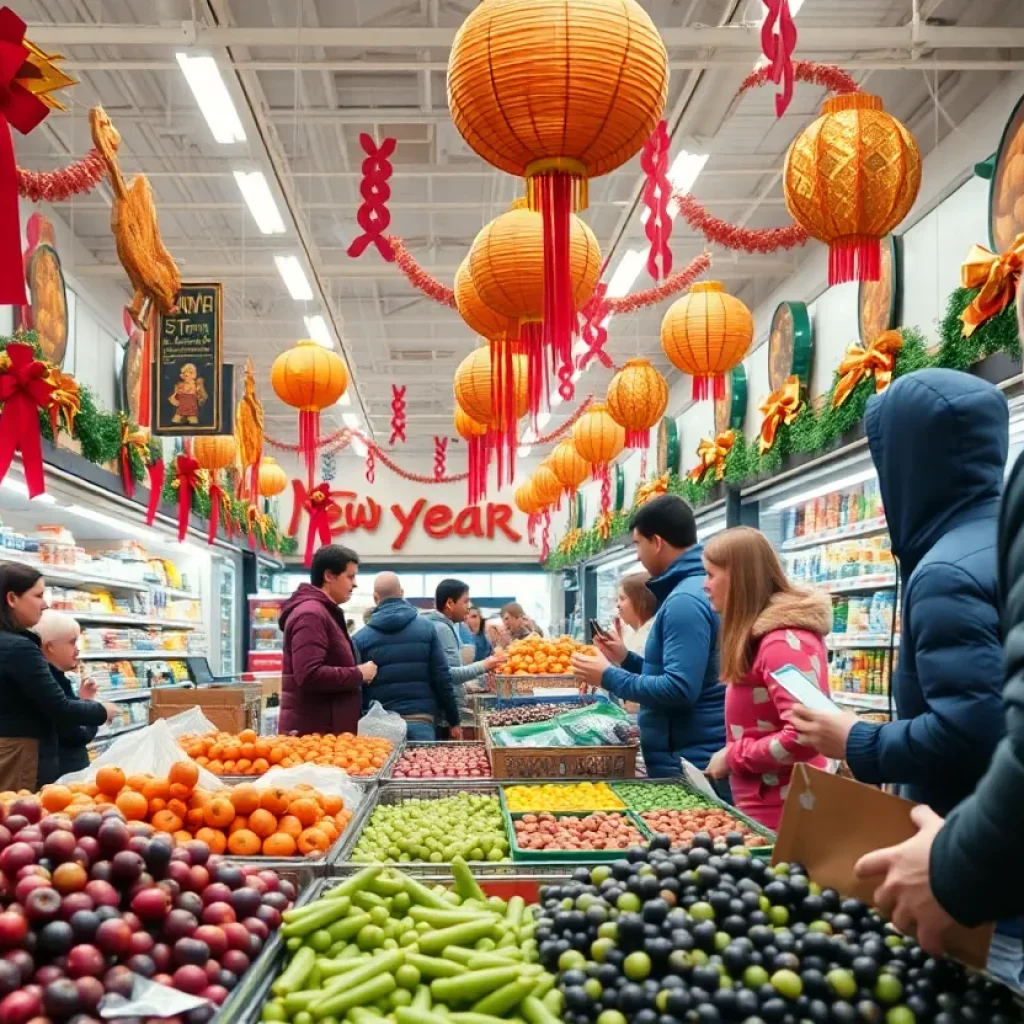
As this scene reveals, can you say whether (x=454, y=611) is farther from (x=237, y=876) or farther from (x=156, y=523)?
(x=237, y=876)

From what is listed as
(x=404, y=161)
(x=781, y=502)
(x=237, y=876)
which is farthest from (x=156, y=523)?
(x=237, y=876)

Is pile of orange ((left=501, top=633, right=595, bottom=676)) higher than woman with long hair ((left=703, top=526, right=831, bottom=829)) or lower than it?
lower

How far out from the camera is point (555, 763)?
156 inches

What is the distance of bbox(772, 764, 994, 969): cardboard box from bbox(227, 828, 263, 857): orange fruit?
138 centimetres

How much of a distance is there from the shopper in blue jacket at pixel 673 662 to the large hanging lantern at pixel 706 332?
2326 mm

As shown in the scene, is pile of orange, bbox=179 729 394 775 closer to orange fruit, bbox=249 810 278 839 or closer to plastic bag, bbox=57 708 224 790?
plastic bag, bbox=57 708 224 790

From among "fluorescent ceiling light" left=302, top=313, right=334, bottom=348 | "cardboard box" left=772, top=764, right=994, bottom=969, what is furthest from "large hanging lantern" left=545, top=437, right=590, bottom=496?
"cardboard box" left=772, top=764, right=994, bottom=969

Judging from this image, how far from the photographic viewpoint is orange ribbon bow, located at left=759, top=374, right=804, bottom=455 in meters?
7.74

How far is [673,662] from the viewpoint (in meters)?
3.83

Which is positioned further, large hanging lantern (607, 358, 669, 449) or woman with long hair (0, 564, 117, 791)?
large hanging lantern (607, 358, 669, 449)

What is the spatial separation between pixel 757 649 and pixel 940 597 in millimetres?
1262

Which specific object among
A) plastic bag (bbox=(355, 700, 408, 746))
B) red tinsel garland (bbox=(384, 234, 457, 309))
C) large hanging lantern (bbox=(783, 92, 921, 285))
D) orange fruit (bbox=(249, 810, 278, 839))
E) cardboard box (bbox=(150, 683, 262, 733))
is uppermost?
red tinsel garland (bbox=(384, 234, 457, 309))

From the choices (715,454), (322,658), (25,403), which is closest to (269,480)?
(715,454)

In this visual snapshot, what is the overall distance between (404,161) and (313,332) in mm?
2484
